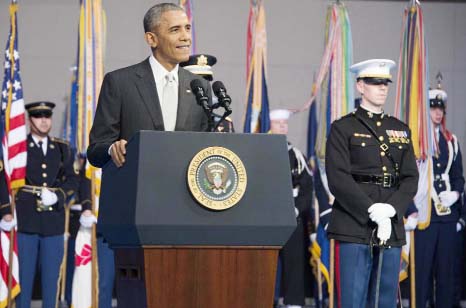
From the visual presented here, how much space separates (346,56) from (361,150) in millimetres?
2624

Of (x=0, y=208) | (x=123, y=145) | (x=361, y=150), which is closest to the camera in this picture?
(x=123, y=145)

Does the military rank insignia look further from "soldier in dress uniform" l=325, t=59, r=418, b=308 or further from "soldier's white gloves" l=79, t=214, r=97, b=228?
"soldier's white gloves" l=79, t=214, r=97, b=228

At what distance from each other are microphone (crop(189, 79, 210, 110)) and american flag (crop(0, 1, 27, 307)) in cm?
406

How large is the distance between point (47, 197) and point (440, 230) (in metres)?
3.08

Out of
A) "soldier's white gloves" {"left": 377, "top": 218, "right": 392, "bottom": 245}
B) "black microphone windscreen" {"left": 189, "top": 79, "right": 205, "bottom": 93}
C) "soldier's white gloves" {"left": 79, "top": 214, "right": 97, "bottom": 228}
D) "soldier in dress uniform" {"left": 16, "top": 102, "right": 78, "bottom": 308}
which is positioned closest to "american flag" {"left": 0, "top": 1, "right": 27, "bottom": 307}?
"soldier in dress uniform" {"left": 16, "top": 102, "right": 78, "bottom": 308}

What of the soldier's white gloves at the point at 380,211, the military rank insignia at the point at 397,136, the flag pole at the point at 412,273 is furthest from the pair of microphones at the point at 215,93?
the flag pole at the point at 412,273

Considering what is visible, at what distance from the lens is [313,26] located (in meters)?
8.83

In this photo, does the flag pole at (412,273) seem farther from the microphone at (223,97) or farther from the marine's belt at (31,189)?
the microphone at (223,97)

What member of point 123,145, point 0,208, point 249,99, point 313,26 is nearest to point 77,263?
point 0,208

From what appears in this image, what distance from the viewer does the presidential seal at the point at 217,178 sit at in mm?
2521

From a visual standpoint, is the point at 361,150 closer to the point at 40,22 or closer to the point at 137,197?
the point at 137,197

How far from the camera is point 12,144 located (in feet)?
22.2

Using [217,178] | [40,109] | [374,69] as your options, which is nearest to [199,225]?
[217,178]

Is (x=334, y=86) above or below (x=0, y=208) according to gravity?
above
